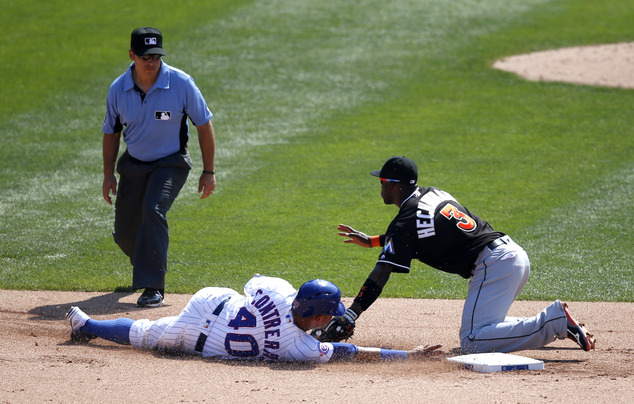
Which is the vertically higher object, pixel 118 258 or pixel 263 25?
pixel 263 25


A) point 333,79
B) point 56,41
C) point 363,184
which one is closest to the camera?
point 363,184

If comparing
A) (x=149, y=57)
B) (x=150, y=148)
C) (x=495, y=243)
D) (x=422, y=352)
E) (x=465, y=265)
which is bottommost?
(x=422, y=352)

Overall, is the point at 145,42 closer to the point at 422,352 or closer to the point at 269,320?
the point at 269,320

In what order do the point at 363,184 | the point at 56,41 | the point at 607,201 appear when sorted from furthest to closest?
the point at 56,41, the point at 363,184, the point at 607,201

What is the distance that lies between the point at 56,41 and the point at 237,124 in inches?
228

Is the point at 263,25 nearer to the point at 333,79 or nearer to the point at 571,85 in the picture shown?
the point at 333,79

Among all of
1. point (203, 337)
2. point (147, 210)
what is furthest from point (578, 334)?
point (147, 210)

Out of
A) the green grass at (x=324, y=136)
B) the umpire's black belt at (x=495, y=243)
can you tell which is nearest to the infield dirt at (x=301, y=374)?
the umpire's black belt at (x=495, y=243)

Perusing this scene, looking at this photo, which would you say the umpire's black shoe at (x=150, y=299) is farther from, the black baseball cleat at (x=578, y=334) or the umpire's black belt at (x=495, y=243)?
the black baseball cleat at (x=578, y=334)

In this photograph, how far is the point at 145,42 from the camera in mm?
6062

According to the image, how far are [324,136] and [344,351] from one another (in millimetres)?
6997

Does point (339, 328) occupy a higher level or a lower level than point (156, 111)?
lower

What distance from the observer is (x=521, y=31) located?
1684 cm

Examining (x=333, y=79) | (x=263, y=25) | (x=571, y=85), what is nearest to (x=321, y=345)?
(x=333, y=79)
